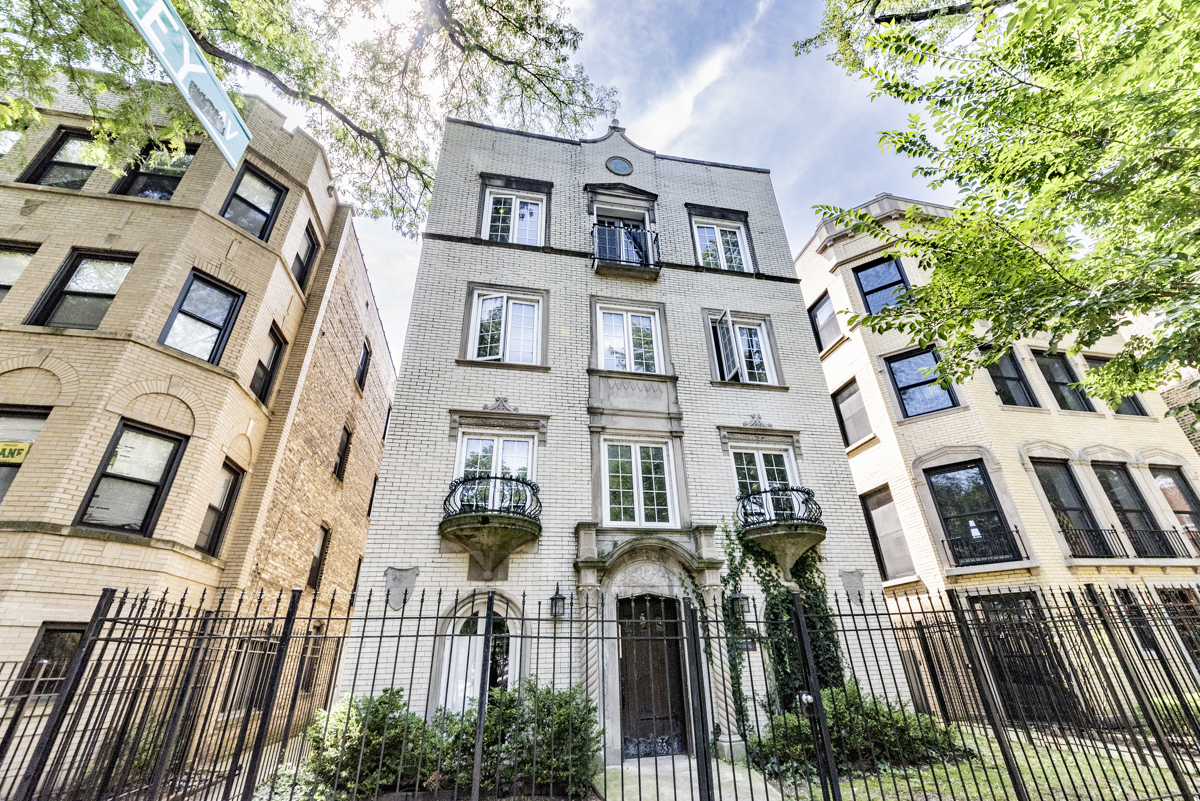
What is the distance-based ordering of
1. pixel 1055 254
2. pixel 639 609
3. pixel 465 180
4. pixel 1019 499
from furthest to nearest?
1. pixel 465 180
2. pixel 1019 499
3. pixel 639 609
4. pixel 1055 254

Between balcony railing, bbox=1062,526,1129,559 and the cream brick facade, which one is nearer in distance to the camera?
the cream brick facade

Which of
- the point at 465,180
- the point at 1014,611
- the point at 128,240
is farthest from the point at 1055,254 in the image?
the point at 128,240

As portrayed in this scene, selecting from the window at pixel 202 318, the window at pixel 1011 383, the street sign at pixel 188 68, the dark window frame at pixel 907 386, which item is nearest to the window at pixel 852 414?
the dark window frame at pixel 907 386

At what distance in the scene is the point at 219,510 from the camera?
10.2 meters

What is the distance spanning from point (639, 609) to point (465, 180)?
11.3 m

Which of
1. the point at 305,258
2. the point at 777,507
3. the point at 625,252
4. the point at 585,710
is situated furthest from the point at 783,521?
the point at 305,258

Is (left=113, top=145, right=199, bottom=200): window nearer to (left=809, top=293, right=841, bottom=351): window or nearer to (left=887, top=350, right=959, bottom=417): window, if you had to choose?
(left=809, top=293, right=841, bottom=351): window

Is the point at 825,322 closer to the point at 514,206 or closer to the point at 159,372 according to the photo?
the point at 514,206

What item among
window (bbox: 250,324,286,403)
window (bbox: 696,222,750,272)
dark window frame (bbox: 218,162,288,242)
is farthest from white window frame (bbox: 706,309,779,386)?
dark window frame (bbox: 218,162,288,242)

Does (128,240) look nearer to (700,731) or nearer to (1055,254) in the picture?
(700,731)

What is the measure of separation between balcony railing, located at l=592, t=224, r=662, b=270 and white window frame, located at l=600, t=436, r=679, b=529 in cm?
492

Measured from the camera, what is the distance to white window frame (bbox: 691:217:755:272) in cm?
1425

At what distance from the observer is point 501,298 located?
12.0 m

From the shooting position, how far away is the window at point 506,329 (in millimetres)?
11359
